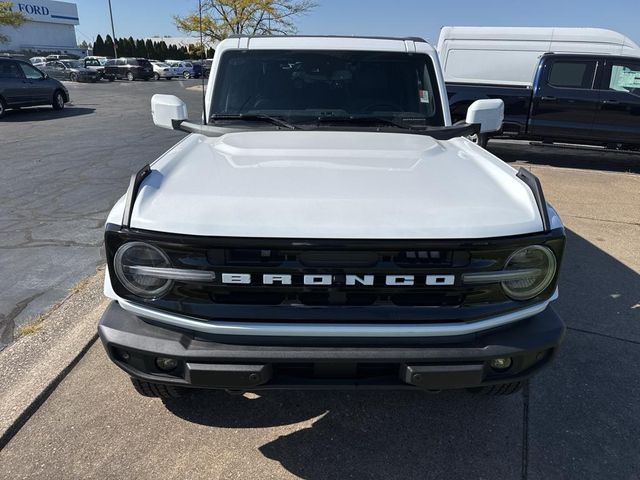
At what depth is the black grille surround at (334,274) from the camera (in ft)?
6.32

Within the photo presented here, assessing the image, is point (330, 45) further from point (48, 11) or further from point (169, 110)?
point (48, 11)

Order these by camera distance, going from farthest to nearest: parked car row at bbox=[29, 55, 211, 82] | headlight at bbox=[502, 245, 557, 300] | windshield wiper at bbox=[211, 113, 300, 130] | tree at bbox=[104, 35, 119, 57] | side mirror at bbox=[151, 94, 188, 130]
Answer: tree at bbox=[104, 35, 119, 57] < parked car row at bbox=[29, 55, 211, 82] < side mirror at bbox=[151, 94, 188, 130] < windshield wiper at bbox=[211, 113, 300, 130] < headlight at bbox=[502, 245, 557, 300]

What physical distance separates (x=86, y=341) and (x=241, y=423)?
131 centimetres

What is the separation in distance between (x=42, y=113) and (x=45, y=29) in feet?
190

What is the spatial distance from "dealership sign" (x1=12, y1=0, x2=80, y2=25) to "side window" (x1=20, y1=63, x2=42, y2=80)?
172 ft

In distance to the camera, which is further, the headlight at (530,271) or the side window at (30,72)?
the side window at (30,72)

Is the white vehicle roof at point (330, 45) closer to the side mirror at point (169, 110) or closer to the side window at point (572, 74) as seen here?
the side mirror at point (169, 110)

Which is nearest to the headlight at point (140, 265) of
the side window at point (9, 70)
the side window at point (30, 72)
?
the side window at point (9, 70)

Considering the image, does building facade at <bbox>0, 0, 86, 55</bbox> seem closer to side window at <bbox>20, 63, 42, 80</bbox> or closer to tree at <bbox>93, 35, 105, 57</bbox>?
tree at <bbox>93, 35, 105, 57</bbox>

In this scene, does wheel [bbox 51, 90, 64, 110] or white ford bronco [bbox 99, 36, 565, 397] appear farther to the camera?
wheel [bbox 51, 90, 64, 110]

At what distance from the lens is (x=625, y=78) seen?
9.09 m

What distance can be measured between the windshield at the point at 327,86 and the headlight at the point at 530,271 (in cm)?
159

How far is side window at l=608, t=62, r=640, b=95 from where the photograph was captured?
8984 millimetres

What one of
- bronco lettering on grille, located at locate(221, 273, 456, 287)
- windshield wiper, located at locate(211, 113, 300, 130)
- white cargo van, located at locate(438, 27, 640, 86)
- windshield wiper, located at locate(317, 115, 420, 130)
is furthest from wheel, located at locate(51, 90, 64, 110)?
bronco lettering on grille, located at locate(221, 273, 456, 287)
